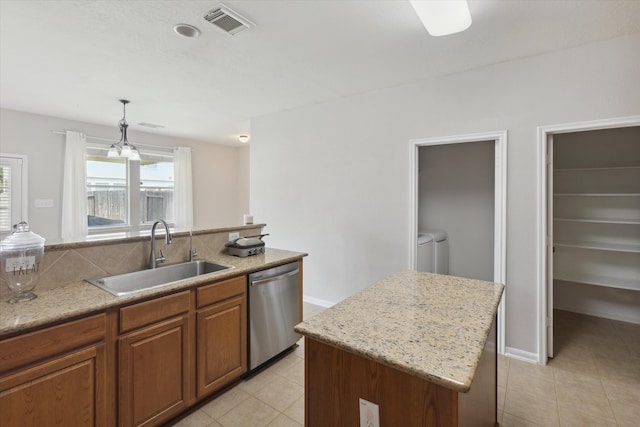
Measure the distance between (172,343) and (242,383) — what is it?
77 cm

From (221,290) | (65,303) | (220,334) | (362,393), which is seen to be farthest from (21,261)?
(362,393)

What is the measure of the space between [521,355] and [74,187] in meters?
6.09

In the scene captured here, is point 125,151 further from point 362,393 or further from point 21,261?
point 362,393

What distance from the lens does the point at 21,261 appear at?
60.7 inches

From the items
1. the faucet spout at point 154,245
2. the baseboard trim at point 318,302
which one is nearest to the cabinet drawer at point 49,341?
the faucet spout at point 154,245

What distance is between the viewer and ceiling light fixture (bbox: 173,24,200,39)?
218cm

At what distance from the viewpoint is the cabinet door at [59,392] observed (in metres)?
1.28

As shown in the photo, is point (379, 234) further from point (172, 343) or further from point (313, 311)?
point (172, 343)

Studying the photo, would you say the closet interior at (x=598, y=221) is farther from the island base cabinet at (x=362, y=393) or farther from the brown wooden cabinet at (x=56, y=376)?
the brown wooden cabinet at (x=56, y=376)

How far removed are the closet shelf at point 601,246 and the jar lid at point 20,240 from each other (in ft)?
14.7

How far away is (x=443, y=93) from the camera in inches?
119

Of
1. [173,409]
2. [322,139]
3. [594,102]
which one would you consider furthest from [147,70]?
[594,102]

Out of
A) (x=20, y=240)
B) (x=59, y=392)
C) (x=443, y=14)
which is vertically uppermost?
(x=443, y=14)

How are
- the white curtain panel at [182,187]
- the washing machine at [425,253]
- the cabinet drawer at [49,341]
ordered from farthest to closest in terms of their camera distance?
1. the white curtain panel at [182,187]
2. the washing machine at [425,253]
3. the cabinet drawer at [49,341]
